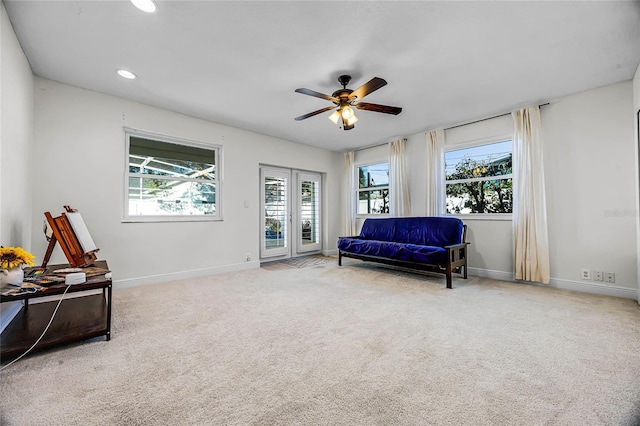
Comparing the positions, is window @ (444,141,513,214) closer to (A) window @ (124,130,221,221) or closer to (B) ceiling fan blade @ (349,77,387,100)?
(B) ceiling fan blade @ (349,77,387,100)

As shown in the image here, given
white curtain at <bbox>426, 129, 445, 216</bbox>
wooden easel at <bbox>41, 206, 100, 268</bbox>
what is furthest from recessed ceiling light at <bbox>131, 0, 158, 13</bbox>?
white curtain at <bbox>426, 129, 445, 216</bbox>

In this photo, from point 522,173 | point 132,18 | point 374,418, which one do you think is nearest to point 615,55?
point 522,173

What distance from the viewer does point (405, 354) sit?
1862 mm

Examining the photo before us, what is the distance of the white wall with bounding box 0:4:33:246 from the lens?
2.06 metres

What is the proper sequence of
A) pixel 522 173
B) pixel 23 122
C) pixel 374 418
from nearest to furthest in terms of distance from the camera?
pixel 374 418
pixel 23 122
pixel 522 173

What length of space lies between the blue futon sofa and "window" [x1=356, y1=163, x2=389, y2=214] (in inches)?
24.9

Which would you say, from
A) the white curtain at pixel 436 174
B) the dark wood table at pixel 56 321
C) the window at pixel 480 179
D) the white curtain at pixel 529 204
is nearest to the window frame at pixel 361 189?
the white curtain at pixel 436 174

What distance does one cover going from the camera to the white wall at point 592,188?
3.15m

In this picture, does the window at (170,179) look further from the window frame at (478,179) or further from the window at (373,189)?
the window frame at (478,179)

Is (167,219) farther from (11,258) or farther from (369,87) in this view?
(369,87)

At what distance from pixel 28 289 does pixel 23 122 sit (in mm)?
1837

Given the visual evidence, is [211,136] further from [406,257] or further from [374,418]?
[374,418]

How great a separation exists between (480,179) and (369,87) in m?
2.77

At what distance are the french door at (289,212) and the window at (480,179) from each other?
2.84m
